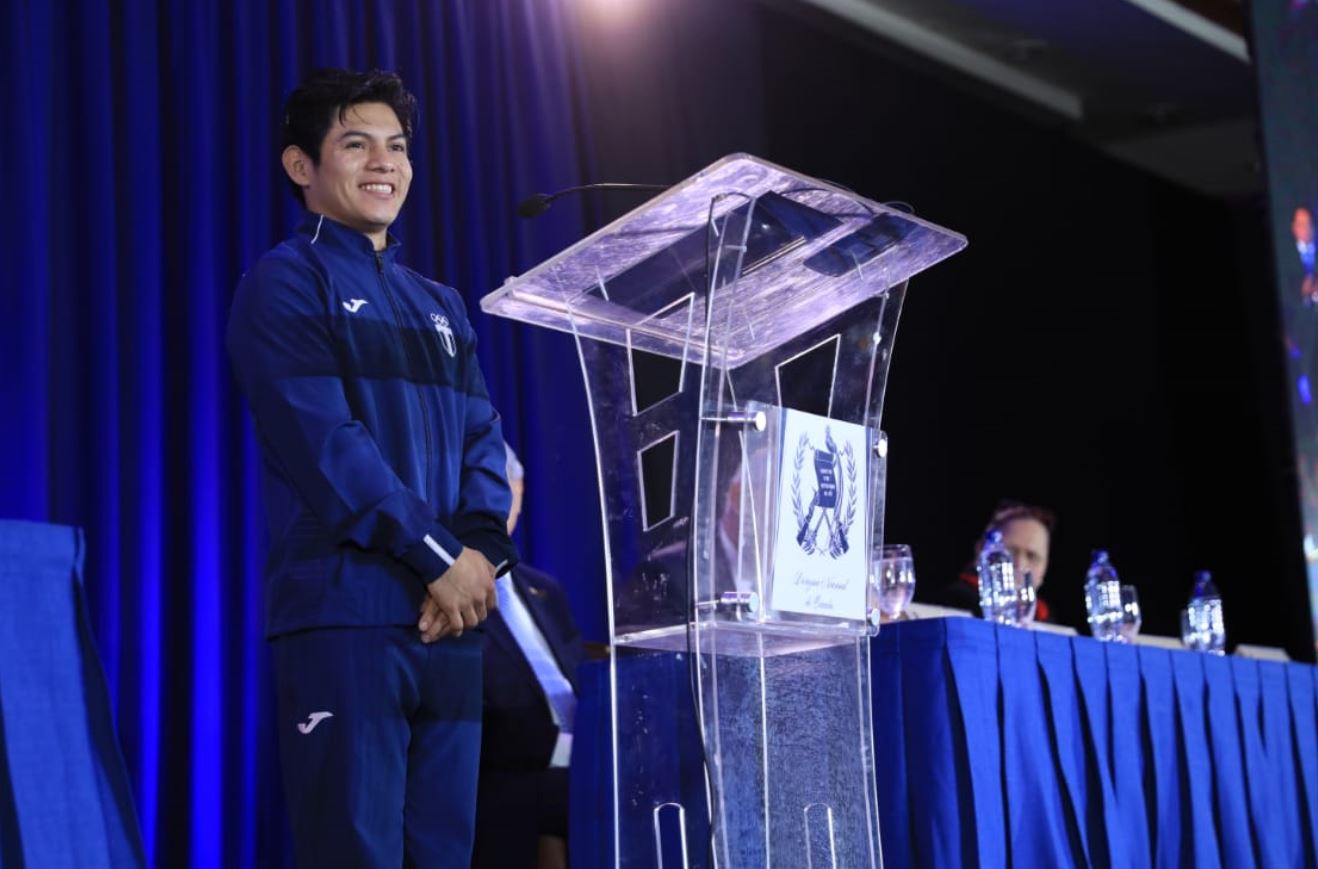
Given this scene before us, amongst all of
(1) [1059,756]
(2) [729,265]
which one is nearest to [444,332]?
(2) [729,265]

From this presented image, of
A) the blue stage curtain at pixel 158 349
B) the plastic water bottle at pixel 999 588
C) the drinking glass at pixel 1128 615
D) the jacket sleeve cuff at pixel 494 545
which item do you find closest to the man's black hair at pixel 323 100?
the jacket sleeve cuff at pixel 494 545

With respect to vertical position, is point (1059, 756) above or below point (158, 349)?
below

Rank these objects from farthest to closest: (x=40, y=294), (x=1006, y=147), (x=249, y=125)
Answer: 1. (x=1006, y=147)
2. (x=249, y=125)
3. (x=40, y=294)

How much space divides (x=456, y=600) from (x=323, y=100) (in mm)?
690

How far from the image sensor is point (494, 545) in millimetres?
2039

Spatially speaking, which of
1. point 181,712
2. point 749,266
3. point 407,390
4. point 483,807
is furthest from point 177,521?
point 749,266

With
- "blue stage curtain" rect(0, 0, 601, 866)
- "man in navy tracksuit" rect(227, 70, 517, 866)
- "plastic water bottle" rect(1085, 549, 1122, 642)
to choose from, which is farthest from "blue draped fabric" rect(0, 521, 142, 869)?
"plastic water bottle" rect(1085, 549, 1122, 642)

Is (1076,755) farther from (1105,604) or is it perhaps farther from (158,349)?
(158,349)

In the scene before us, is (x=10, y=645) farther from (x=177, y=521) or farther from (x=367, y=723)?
(x=177, y=521)

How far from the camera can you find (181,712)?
3.58 m

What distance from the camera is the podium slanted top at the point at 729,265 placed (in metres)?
1.89

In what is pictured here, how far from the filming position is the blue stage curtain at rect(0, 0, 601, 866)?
340 cm

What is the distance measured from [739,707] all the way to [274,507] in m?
0.60

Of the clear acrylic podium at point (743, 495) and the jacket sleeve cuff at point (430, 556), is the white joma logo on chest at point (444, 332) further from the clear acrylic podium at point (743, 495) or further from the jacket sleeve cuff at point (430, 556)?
the jacket sleeve cuff at point (430, 556)
